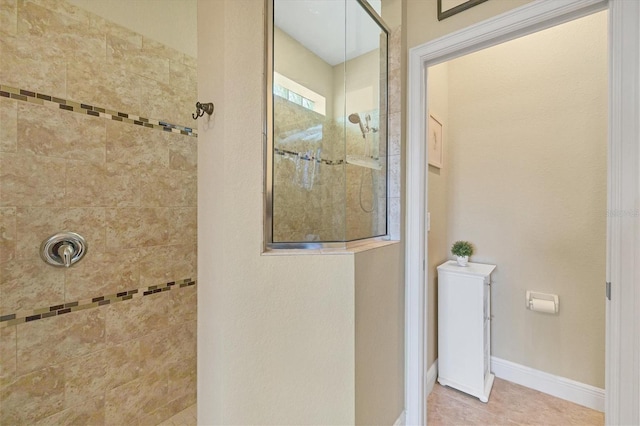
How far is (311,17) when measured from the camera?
4.97 feet

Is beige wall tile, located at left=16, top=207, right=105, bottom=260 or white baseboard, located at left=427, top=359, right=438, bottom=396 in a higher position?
beige wall tile, located at left=16, top=207, right=105, bottom=260

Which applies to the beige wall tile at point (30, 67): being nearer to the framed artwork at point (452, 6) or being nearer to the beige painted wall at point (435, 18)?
the beige painted wall at point (435, 18)

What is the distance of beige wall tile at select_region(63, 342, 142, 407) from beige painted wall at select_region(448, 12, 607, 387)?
96.7 inches

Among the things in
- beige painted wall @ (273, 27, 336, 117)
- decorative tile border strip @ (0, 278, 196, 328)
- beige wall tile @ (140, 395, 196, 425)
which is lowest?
beige wall tile @ (140, 395, 196, 425)

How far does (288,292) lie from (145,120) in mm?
1343

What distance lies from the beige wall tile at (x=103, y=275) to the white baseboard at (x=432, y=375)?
2.07 metres

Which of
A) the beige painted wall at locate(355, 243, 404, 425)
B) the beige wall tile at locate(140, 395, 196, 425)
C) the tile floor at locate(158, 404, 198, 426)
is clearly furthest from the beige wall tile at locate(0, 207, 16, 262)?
the beige painted wall at locate(355, 243, 404, 425)

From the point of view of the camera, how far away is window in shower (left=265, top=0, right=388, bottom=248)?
1258 millimetres

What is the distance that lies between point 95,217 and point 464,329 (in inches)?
95.4

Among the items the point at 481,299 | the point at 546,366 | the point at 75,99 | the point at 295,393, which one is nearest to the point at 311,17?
the point at 75,99

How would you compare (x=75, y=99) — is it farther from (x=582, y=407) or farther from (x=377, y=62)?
(x=582, y=407)

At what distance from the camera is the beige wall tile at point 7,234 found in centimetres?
119

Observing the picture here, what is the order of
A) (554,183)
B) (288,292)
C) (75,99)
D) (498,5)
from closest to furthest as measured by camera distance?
(288,292)
(498,5)
(75,99)
(554,183)

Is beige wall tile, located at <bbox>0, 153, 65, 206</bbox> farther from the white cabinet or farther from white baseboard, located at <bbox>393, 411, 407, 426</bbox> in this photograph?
the white cabinet
